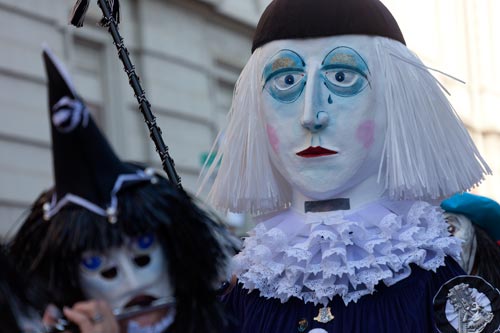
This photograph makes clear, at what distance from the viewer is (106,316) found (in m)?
1.89

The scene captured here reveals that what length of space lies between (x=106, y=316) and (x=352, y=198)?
3.46 feet

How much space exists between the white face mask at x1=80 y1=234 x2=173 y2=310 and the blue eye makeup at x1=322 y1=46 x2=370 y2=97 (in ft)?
3.19

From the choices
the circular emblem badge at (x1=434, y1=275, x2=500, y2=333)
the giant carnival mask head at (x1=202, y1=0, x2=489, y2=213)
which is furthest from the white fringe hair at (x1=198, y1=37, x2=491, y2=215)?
the circular emblem badge at (x1=434, y1=275, x2=500, y2=333)

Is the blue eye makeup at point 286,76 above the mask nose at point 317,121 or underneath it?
above

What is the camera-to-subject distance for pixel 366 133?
2.75m

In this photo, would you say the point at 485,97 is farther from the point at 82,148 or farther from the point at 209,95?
the point at 82,148

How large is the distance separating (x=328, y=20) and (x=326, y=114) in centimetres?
27

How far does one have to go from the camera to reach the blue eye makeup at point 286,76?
9.19 feet

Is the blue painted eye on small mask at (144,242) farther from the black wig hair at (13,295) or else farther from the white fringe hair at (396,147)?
the white fringe hair at (396,147)

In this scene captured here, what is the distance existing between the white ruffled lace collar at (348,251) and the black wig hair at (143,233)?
59 cm

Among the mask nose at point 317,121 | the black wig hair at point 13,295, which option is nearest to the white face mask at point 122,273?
the black wig hair at point 13,295

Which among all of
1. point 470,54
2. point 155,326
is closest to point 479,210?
point 155,326

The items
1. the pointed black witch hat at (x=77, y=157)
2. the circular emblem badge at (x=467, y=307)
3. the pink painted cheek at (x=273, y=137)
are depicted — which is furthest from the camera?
the pink painted cheek at (x=273, y=137)

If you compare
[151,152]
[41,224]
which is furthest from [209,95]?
[41,224]
